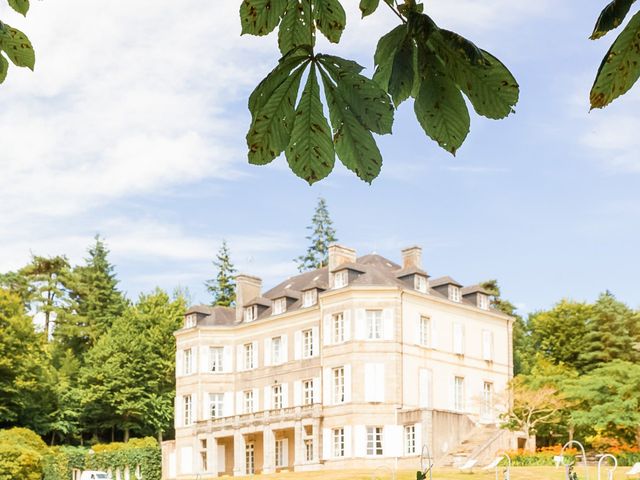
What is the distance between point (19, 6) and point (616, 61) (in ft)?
6.49

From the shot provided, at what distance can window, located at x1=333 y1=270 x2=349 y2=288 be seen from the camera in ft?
128

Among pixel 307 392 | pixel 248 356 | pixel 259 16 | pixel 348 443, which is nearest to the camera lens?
pixel 259 16

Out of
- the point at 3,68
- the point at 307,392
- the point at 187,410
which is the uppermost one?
the point at 3,68

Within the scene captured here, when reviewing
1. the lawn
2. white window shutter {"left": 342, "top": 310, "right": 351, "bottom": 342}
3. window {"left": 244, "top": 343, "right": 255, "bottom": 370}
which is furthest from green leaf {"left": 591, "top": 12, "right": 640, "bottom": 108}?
window {"left": 244, "top": 343, "right": 255, "bottom": 370}

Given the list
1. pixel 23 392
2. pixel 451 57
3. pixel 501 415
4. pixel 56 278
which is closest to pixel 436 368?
pixel 501 415

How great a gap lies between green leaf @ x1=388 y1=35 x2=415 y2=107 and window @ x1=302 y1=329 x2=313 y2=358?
3918cm

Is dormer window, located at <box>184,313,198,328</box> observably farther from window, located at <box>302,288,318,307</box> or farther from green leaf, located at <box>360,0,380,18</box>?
green leaf, located at <box>360,0,380,18</box>

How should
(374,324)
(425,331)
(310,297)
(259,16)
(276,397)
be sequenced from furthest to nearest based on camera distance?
(276,397) < (310,297) < (425,331) < (374,324) < (259,16)

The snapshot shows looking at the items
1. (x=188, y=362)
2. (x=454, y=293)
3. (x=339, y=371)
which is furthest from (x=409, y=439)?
(x=188, y=362)

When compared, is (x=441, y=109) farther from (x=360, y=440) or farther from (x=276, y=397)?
(x=276, y=397)

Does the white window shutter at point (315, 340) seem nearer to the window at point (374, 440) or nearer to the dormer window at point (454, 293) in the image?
the window at point (374, 440)

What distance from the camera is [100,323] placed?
5844 centimetres

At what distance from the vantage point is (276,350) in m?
42.6

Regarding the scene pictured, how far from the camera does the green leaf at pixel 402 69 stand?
1.68m
